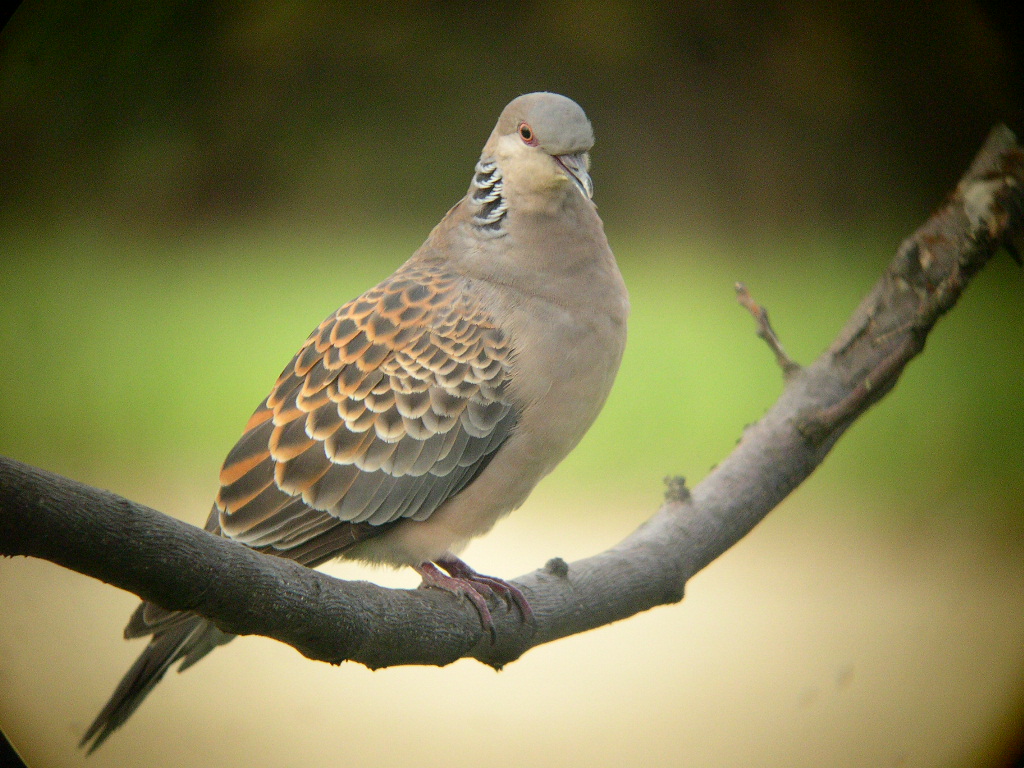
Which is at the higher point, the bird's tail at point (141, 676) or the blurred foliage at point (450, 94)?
the blurred foliage at point (450, 94)

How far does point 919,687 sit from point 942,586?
187mm

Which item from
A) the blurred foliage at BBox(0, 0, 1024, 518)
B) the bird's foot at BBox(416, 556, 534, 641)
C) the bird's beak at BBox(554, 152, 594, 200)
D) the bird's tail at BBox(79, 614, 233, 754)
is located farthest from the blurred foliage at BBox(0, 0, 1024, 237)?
the bird's foot at BBox(416, 556, 534, 641)

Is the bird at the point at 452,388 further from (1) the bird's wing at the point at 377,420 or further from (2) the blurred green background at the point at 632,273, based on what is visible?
(2) the blurred green background at the point at 632,273

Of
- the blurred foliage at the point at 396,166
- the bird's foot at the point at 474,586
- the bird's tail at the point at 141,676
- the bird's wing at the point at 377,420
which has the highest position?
the blurred foliage at the point at 396,166

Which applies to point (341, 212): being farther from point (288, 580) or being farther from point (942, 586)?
point (942, 586)

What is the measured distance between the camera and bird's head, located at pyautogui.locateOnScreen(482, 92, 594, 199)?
1535mm

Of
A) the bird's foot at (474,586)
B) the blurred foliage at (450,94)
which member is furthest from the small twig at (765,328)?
the bird's foot at (474,586)

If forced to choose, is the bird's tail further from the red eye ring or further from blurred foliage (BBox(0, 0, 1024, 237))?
the red eye ring

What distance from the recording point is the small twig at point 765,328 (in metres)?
1.63

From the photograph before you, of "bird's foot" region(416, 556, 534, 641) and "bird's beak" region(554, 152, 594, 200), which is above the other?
"bird's beak" region(554, 152, 594, 200)

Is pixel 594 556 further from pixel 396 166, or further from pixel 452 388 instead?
pixel 396 166

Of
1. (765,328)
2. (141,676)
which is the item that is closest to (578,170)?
(765,328)

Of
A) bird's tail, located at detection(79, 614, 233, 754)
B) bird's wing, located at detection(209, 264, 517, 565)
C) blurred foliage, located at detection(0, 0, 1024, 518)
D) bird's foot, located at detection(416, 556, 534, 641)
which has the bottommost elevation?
bird's tail, located at detection(79, 614, 233, 754)

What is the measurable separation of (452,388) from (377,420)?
6.5 inches
